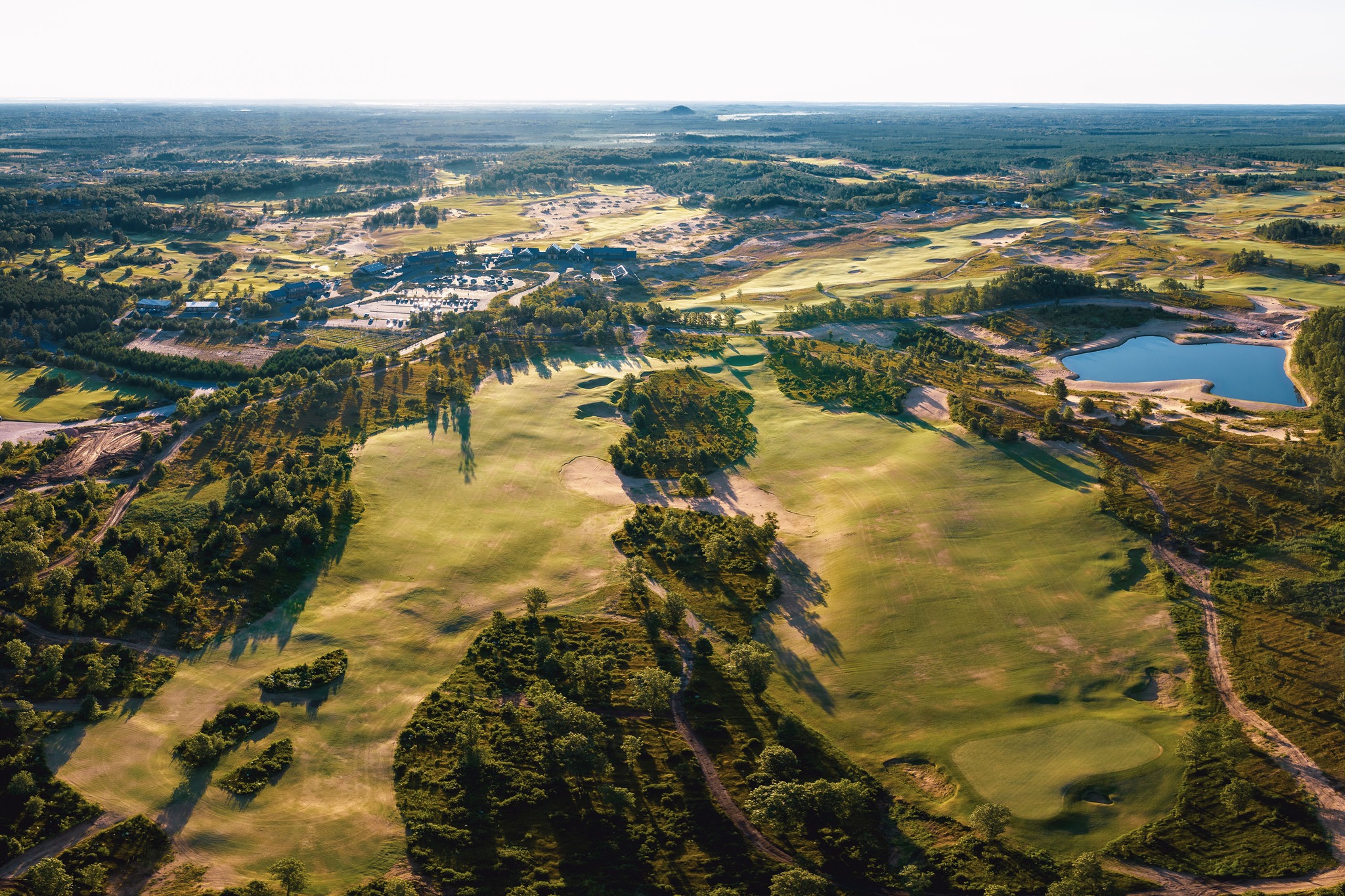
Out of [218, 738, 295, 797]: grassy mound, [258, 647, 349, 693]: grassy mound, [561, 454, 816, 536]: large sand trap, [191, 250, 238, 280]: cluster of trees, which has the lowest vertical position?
[218, 738, 295, 797]: grassy mound

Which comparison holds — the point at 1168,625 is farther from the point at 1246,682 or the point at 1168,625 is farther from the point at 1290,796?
the point at 1290,796

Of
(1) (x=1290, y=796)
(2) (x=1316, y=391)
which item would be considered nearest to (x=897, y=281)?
(2) (x=1316, y=391)

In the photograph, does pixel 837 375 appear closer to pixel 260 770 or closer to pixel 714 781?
pixel 714 781

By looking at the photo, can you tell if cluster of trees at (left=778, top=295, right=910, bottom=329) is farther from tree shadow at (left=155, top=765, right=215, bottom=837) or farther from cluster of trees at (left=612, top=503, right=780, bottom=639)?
tree shadow at (left=155, top=765, right=215, bottom=837)

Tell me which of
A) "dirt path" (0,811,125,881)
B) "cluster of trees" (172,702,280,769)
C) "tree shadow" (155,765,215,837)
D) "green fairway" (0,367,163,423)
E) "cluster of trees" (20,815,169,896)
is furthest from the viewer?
"green fairway" (0,367,163,423)

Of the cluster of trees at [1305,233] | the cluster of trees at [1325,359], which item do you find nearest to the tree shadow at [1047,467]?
the cluster of trees at [1325,359]

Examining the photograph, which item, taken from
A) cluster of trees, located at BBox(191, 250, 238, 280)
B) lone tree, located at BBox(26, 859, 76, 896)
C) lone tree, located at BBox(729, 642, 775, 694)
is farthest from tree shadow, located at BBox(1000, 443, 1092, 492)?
cluster of trees, located at BBox(191, 250, 238, 280)
